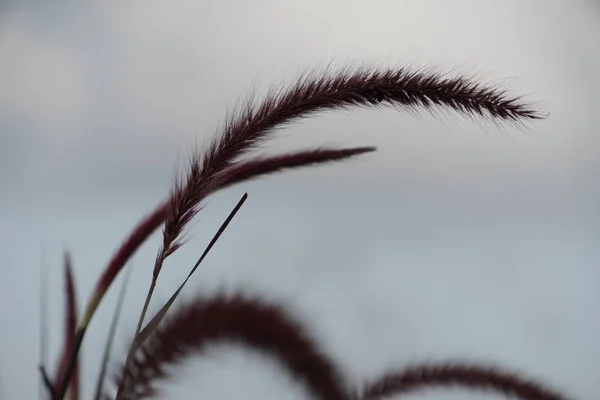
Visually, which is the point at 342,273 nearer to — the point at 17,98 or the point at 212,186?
the point at 17,98

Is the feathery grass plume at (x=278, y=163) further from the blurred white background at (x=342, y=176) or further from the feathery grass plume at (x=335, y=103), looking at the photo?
the blurred white background at (x=342, y=176)

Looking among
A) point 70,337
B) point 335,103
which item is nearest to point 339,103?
point 335,103

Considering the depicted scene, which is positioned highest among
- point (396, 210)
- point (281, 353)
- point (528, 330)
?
point (396, 210)

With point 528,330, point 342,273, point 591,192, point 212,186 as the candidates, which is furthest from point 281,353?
point 591,192

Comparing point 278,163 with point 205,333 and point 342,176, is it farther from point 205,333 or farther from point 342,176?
point 342,176

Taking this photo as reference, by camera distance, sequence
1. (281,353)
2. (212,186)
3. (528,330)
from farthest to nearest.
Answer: (528,330) → (281,353) → (212,186)

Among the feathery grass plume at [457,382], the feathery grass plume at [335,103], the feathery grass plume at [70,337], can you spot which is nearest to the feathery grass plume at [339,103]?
the feathery grass plume at [335,103]

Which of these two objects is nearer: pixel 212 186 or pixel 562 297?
pixel 212 186
